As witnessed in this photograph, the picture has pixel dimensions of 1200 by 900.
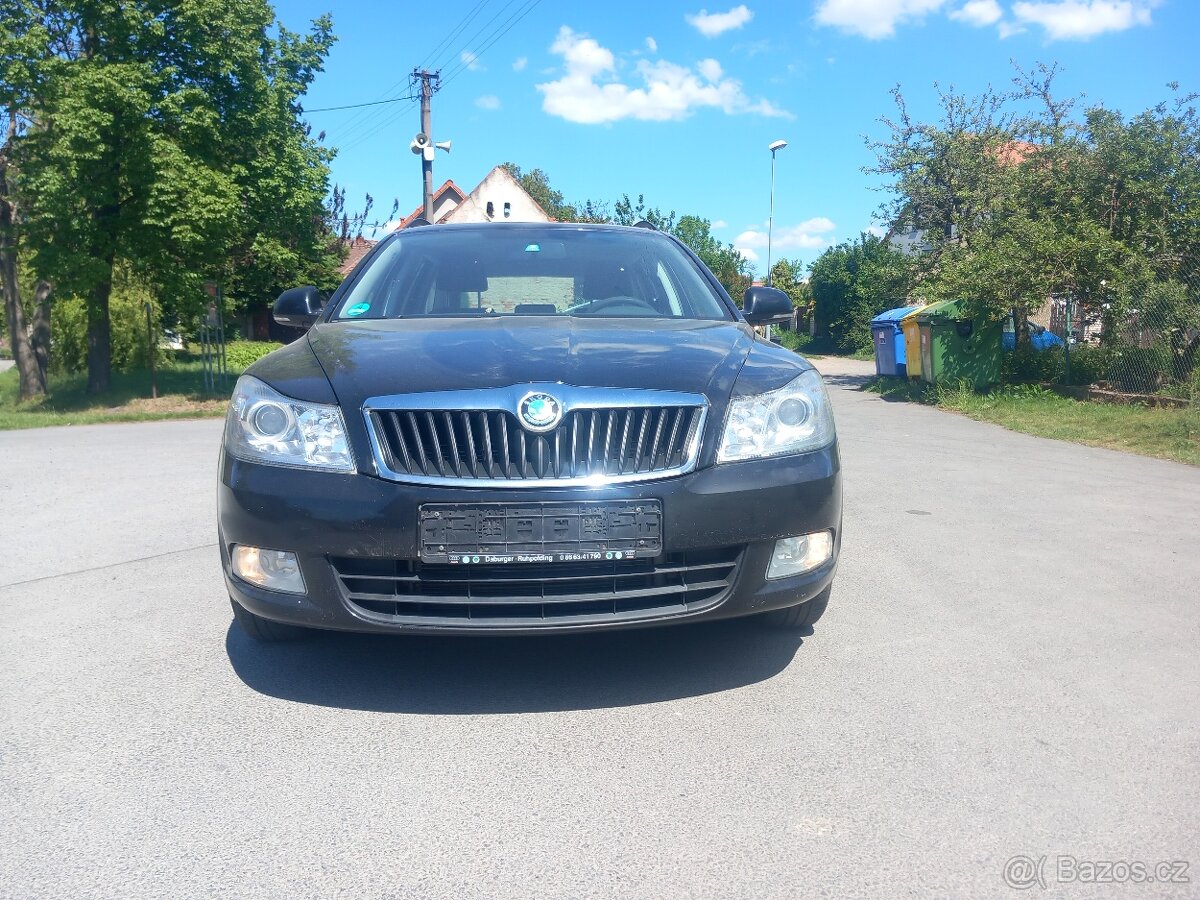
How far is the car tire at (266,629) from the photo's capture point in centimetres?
370

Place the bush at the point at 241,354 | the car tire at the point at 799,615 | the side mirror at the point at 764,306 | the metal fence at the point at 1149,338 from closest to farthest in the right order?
the car tire at the point at 799,615
the side mirror at the point at 764,306
the metal fence at the point at 1149,338
the bush at the point at 241,354

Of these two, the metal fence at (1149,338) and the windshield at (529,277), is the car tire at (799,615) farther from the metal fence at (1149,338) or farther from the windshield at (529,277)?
the metal fence at (1149,338)

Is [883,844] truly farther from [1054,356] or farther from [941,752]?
[1054,356]

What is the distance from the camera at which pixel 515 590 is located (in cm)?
314

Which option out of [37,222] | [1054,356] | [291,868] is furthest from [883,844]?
[37,222]

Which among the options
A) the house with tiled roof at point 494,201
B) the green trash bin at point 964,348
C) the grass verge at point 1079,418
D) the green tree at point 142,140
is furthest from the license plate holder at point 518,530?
the house with tiled roof at point 494,201

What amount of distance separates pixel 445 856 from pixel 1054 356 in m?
16.3

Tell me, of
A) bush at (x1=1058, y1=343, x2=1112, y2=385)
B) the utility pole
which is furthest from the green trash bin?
the utility pole

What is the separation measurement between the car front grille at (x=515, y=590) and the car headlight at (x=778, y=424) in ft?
1.21

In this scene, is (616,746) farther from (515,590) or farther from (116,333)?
(116,333)

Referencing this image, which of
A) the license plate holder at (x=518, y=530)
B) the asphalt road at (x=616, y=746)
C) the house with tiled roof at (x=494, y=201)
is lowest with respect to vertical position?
the asphalt road at (x=616, y=746)

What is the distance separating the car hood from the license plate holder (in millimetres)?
Answer: 402

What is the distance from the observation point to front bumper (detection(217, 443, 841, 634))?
3059mm

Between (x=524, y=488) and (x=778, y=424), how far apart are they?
2.95ft
